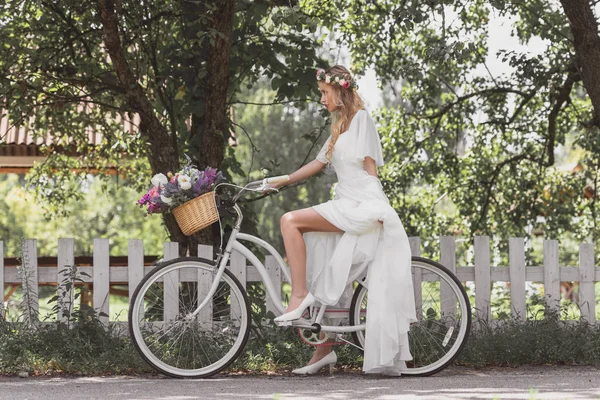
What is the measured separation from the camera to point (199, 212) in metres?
6.13

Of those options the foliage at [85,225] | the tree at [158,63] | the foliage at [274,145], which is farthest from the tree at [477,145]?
the foliage at [274,145]

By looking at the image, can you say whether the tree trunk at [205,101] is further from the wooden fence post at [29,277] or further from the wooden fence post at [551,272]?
the wooden fence post at [551,272]

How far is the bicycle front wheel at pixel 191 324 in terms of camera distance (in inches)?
249

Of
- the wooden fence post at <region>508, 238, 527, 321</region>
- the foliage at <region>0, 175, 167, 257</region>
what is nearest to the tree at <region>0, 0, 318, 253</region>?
the wooden fence post at <region>508, 238, 527, 321</region>

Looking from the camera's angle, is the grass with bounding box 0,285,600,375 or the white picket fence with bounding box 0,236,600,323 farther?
the white picket fence with bounding box 0,236,600,323

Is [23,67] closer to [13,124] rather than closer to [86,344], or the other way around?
[13,124]

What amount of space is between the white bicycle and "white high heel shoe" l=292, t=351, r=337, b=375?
0.48ft

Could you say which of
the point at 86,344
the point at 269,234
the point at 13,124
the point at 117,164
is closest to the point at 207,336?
the point at 86,344

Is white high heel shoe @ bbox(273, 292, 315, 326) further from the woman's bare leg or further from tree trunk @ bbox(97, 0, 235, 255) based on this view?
tree trunk @ bbox(97, 0, 235, 255)

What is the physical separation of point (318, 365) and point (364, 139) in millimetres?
1592

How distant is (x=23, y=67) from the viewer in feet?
30.7

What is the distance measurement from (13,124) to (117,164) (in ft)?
13.6

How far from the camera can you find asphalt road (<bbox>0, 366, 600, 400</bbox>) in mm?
5336

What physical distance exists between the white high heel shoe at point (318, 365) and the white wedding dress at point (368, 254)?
1.30 ft
